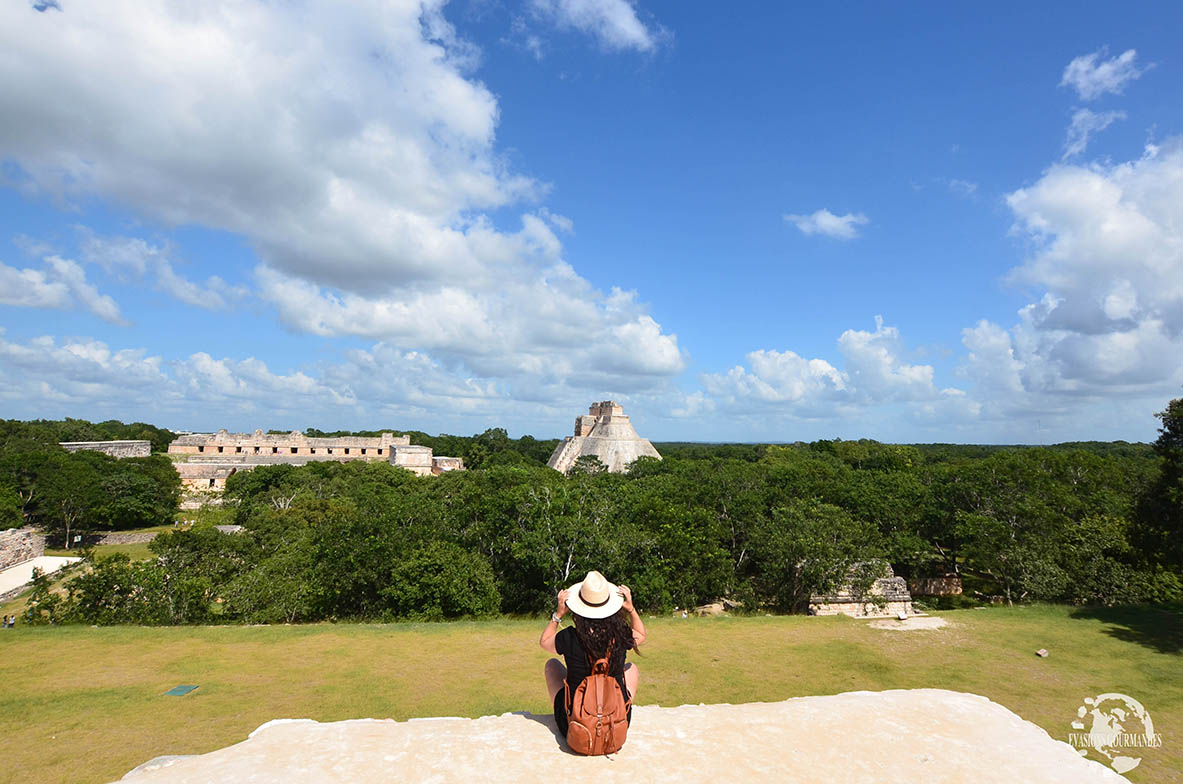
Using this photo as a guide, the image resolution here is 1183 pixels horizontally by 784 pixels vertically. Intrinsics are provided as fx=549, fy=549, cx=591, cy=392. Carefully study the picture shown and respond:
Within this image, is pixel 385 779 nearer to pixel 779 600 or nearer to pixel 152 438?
pixel 779 600

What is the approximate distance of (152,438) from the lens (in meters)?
60.3

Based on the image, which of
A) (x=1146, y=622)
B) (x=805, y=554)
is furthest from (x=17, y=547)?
(x=1146, y=622)

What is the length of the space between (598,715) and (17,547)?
1211 inches

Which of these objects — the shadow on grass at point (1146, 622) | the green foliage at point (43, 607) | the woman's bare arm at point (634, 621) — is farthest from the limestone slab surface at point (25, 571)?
the shadow on grass at point (1146, 622)

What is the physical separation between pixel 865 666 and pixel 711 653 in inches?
90.7

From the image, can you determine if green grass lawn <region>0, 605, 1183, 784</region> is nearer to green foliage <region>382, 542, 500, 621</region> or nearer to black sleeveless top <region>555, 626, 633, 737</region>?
Answer: green foliage <region>382, 542, 500, 621</region>

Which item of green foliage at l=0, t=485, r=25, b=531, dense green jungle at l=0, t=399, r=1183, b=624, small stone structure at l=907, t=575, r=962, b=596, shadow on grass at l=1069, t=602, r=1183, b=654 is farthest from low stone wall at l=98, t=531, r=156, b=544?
shadow on grass at l=1069, t=602, r=1183, b=654

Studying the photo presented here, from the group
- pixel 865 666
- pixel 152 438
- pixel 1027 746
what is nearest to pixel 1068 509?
pixel 865 666

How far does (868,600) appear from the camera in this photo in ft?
43.9

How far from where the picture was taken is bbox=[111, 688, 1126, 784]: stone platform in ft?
10.5

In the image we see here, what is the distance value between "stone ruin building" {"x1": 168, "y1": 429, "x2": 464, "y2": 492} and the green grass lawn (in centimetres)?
3591

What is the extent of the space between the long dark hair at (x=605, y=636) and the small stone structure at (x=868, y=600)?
11.5 m

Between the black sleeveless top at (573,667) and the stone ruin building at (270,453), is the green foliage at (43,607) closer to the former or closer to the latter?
the black sleeveless top at (573,667)

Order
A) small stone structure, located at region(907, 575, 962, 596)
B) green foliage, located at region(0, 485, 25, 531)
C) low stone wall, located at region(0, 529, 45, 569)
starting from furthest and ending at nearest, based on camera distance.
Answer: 1. green foliage, located at region(0, 485, 25, 531)
2. low stone wall, located at region(0, 529, 45, 569)
3. small stone structure, located at region(907, 575, 962, 596)
